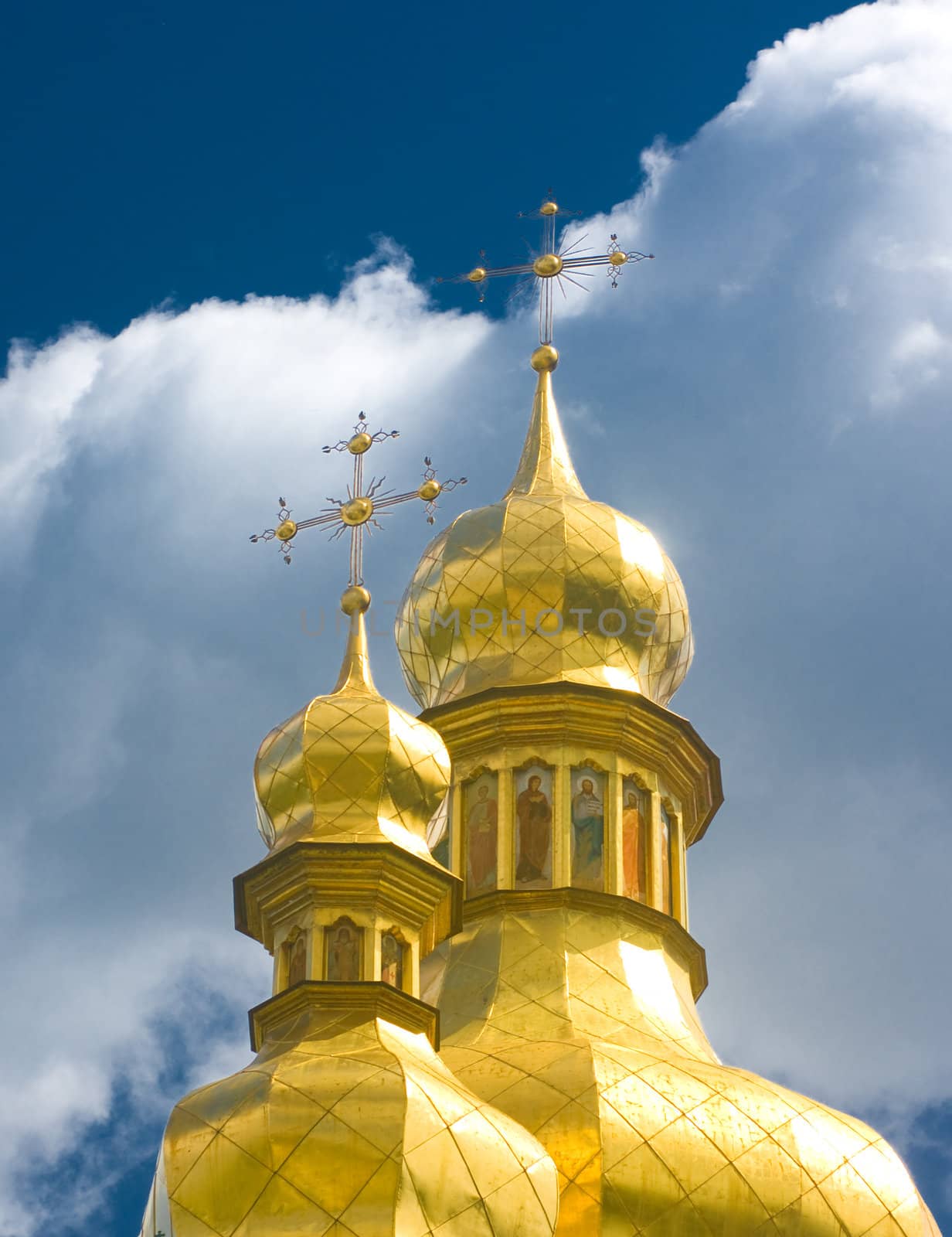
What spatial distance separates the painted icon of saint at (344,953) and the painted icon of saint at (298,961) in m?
0.24

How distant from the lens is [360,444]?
115ft

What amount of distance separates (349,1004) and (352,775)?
95.8 inches

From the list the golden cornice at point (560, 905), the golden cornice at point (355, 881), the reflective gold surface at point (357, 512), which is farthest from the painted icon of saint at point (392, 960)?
the reflective gold surface at point (357, 512)

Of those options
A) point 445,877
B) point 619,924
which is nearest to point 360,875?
point 445,877

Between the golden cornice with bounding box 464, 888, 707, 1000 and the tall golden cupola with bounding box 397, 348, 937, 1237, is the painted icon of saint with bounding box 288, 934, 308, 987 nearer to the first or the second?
the tall golden cupola with bounding box 397, 348, 937, 1237

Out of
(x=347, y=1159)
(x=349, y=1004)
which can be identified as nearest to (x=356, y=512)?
(x=349, y=1004)

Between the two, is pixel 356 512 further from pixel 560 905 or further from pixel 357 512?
pixel 560 905

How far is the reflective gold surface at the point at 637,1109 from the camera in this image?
31.1 meters

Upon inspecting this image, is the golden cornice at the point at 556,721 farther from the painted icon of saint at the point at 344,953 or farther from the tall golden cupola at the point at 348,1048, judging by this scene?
the painted icon of saint at the point at 344,953

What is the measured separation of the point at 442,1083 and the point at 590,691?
7599 mm

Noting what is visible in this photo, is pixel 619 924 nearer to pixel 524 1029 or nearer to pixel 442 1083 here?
pixel 524 1029

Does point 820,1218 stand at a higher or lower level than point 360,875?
lower

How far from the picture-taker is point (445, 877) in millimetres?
32156

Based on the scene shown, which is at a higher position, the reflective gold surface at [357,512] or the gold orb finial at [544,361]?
the gold orb finial at [544,361]
